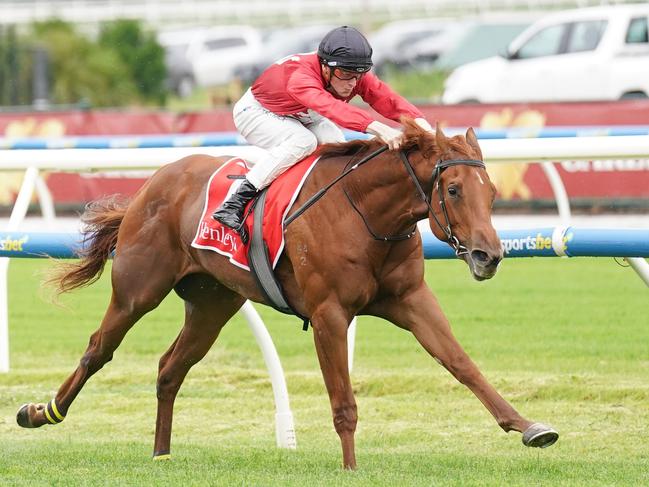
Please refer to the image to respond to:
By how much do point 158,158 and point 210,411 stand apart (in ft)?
4.70

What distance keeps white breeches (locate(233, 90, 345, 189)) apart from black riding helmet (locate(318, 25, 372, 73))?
0.39 meters

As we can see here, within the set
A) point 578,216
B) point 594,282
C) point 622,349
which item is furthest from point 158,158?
point 578,216

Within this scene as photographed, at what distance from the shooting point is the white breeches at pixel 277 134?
6074 millimetres

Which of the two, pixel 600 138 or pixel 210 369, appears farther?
pixel 210 369

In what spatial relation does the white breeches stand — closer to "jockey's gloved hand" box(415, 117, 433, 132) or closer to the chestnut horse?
the chestnut horse

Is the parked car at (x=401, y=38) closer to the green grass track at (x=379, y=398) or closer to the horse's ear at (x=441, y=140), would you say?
the green grass track at (x=379, y=398)

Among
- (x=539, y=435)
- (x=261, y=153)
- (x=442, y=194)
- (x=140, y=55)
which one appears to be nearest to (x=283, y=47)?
(x=140, y=55)

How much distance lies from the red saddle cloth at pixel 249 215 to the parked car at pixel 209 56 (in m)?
29.5

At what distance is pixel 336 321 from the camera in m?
→ 5.68

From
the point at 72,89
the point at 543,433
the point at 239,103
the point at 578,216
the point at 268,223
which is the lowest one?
the point at 72,89

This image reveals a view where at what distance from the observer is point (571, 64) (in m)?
18.5

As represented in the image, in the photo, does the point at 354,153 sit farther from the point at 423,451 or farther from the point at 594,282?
the point at 594,282

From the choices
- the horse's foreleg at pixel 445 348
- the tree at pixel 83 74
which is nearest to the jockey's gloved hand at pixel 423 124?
the horse's foreleg at pixel 445 348

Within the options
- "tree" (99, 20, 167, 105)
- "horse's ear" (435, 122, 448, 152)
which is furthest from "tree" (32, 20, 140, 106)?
"horse's ear" (435, 122, 448, 152)
